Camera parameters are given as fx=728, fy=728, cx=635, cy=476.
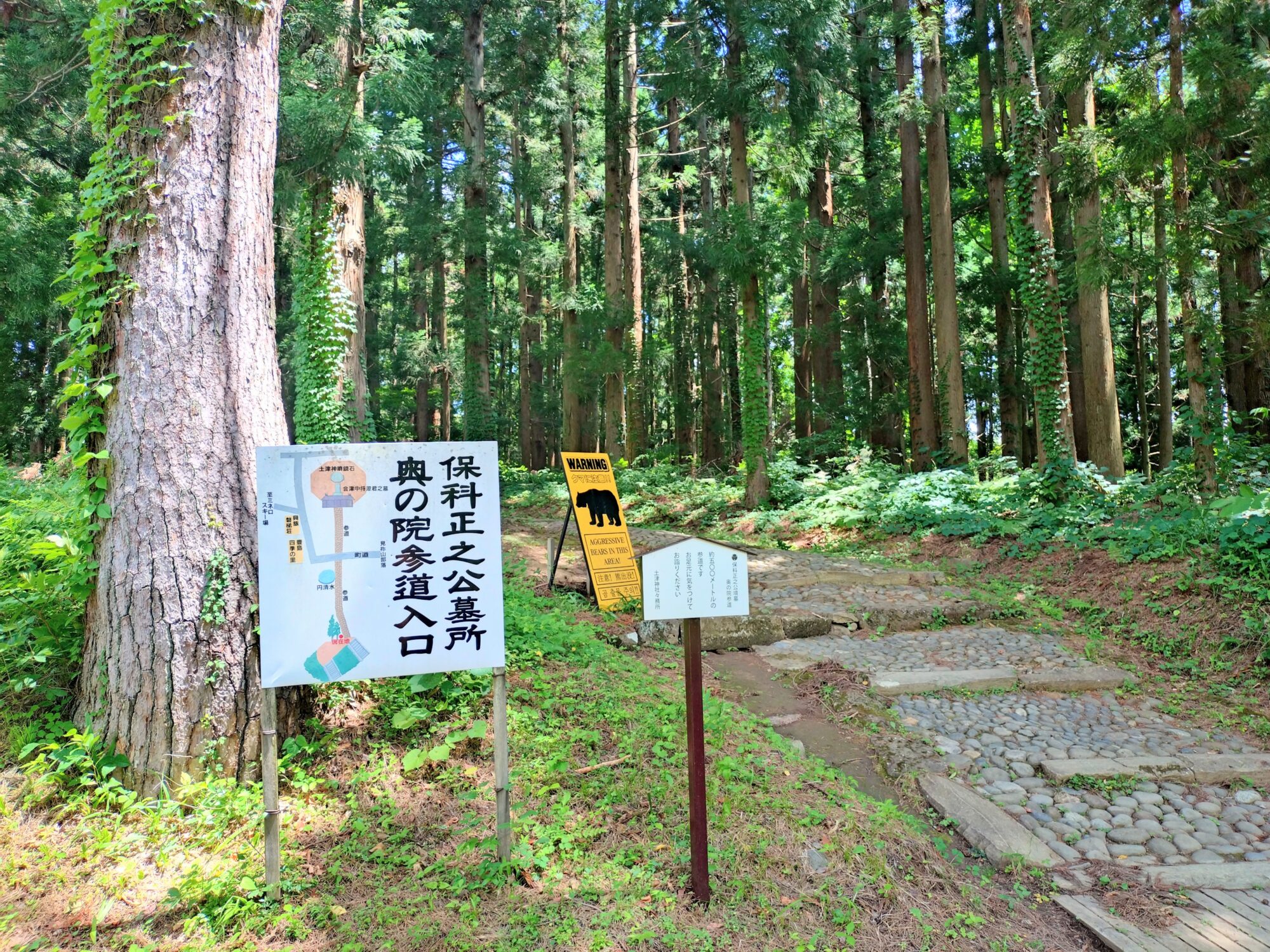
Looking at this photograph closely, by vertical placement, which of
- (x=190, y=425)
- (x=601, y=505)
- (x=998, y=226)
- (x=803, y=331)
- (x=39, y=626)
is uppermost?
(x=998, y=226)

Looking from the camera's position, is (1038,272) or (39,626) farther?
(1038,272)

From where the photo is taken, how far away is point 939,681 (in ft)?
19.0

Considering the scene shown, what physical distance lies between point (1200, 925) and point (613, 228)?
1577cm

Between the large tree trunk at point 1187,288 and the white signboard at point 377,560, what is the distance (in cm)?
859

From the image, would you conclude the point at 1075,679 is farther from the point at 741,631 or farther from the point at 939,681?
the point at 741,631

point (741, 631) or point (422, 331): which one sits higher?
point (422, 331)

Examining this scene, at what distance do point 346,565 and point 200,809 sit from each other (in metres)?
1.22

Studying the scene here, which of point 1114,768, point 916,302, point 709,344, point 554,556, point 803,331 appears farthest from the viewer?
point 709,344

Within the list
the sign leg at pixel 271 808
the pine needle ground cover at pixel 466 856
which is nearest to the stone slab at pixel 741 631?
the pine needle ground cover at pixel 466 856

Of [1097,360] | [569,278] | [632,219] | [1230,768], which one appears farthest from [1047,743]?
[569,278]

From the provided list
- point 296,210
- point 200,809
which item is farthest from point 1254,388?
point 296,210

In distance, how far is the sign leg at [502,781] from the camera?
9.80ft

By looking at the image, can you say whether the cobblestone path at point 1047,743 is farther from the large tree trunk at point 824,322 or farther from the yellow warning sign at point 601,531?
the large tree trunk at point 824,322

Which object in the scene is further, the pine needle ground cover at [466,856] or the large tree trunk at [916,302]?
the large tree trunk at [916,302]
